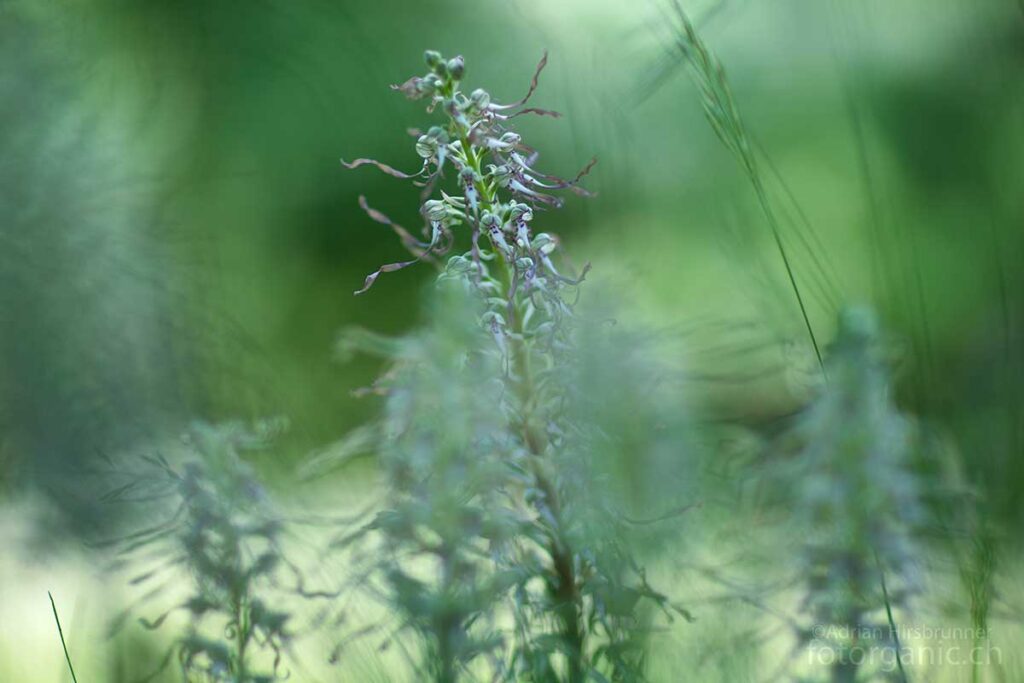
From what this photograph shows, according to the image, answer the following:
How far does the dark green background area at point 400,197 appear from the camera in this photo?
1.04 feet

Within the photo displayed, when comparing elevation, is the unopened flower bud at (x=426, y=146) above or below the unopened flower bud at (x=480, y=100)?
below

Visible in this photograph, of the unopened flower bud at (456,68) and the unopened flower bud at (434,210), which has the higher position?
the unopened flower bud at (456,68)

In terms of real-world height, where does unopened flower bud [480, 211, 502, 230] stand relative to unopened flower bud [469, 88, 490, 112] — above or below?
below

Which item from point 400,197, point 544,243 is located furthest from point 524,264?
point 400,197

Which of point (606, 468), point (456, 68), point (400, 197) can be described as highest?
point (400, 197)

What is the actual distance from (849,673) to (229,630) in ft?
0.57

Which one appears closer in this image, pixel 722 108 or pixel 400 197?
pixel 722 108

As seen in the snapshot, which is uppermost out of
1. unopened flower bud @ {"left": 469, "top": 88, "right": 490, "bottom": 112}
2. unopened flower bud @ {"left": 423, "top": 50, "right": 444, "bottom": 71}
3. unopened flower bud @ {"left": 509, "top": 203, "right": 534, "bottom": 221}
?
unopened flower bud @ {"left": 423, "top": 50, "right": 444, "bottom": 71}

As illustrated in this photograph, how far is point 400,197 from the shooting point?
167 cm

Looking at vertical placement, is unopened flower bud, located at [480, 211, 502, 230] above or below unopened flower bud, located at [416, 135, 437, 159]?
below

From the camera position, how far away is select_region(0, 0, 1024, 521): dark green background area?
318 mm

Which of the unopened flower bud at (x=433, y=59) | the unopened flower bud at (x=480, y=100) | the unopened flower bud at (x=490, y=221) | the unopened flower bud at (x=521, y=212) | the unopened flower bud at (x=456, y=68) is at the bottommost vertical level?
the unopened flower bud at (x=490, y=221)

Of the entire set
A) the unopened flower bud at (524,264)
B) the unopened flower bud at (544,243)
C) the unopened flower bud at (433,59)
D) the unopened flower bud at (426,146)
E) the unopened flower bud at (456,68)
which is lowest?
the unopened flower bud at (524,264)

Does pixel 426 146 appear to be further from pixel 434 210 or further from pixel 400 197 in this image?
pixel 400 197
